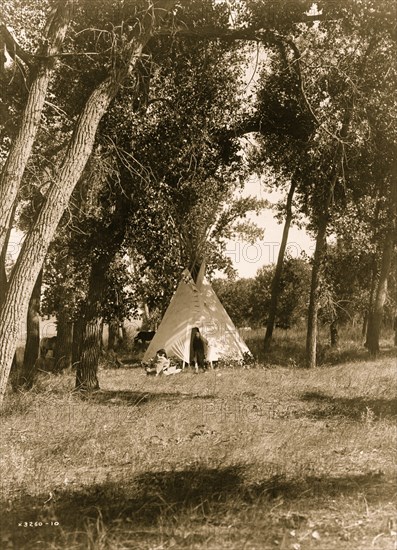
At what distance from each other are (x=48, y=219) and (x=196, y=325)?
11.6m

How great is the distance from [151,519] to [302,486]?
61.0 inches

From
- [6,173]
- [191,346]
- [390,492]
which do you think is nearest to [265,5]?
[6,173]

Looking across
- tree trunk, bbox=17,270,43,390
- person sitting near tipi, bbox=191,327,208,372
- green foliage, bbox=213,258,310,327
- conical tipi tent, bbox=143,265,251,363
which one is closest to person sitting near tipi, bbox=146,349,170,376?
person sitting near tipi, bbox=191,327,208,372

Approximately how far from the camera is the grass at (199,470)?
422cm

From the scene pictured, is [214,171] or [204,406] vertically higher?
[214,171]

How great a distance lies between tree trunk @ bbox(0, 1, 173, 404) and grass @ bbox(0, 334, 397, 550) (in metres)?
1.49

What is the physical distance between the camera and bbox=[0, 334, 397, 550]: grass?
422 cm

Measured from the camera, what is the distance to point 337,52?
1120 cm

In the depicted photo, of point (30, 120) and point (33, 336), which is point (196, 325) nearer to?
point (33, 336)

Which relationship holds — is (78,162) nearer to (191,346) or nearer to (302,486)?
(302,486)

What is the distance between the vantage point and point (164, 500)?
15.9ft

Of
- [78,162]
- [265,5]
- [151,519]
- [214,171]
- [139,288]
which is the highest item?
[265,5]

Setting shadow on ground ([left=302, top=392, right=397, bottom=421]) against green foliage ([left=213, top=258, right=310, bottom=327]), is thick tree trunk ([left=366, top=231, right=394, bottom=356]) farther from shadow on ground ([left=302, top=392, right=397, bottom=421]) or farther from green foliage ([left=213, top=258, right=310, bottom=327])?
green foliage ([left=213, top=258, right=310, bottom=327])

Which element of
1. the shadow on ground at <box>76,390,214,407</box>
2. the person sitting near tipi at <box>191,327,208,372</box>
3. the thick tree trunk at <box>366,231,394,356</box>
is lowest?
the shadow on ground at <box>76,390,214,407</box>
